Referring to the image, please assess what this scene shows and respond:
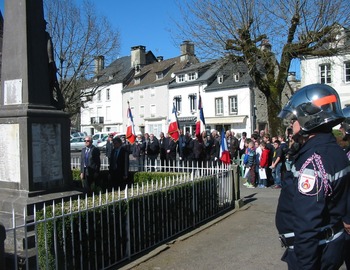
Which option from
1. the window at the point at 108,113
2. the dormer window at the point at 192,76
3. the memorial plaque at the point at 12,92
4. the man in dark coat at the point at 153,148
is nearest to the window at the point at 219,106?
the dormer window at the point at 192,76

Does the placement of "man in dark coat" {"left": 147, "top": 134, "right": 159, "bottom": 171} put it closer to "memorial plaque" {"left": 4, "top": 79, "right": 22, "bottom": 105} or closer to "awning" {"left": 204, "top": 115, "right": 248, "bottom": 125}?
"memorial plaque" {"left": 4, "top": 79, "right": 22, "bottom": 105}

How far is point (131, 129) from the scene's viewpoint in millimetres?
13750

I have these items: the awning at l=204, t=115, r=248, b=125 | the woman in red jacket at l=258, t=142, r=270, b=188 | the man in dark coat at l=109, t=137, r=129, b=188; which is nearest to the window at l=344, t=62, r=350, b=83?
the awning at l=204, t=115, r=248, b=125

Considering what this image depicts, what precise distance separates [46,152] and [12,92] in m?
1.23

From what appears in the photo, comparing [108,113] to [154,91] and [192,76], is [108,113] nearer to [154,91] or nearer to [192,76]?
[154,91]

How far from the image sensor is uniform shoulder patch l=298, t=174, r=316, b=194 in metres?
2.61

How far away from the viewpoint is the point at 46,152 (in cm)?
659

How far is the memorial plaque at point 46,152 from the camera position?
6363mm

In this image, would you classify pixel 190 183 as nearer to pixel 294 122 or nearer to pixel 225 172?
pixel 225 172

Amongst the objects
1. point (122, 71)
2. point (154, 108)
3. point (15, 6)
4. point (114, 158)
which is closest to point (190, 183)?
point (114, 158)

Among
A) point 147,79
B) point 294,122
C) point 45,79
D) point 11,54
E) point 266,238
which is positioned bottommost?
point 266,238

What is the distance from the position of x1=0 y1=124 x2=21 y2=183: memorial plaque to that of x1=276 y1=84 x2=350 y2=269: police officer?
4.77 meters

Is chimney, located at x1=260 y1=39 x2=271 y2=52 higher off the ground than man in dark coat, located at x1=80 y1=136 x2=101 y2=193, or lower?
higher

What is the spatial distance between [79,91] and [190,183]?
18154mm
